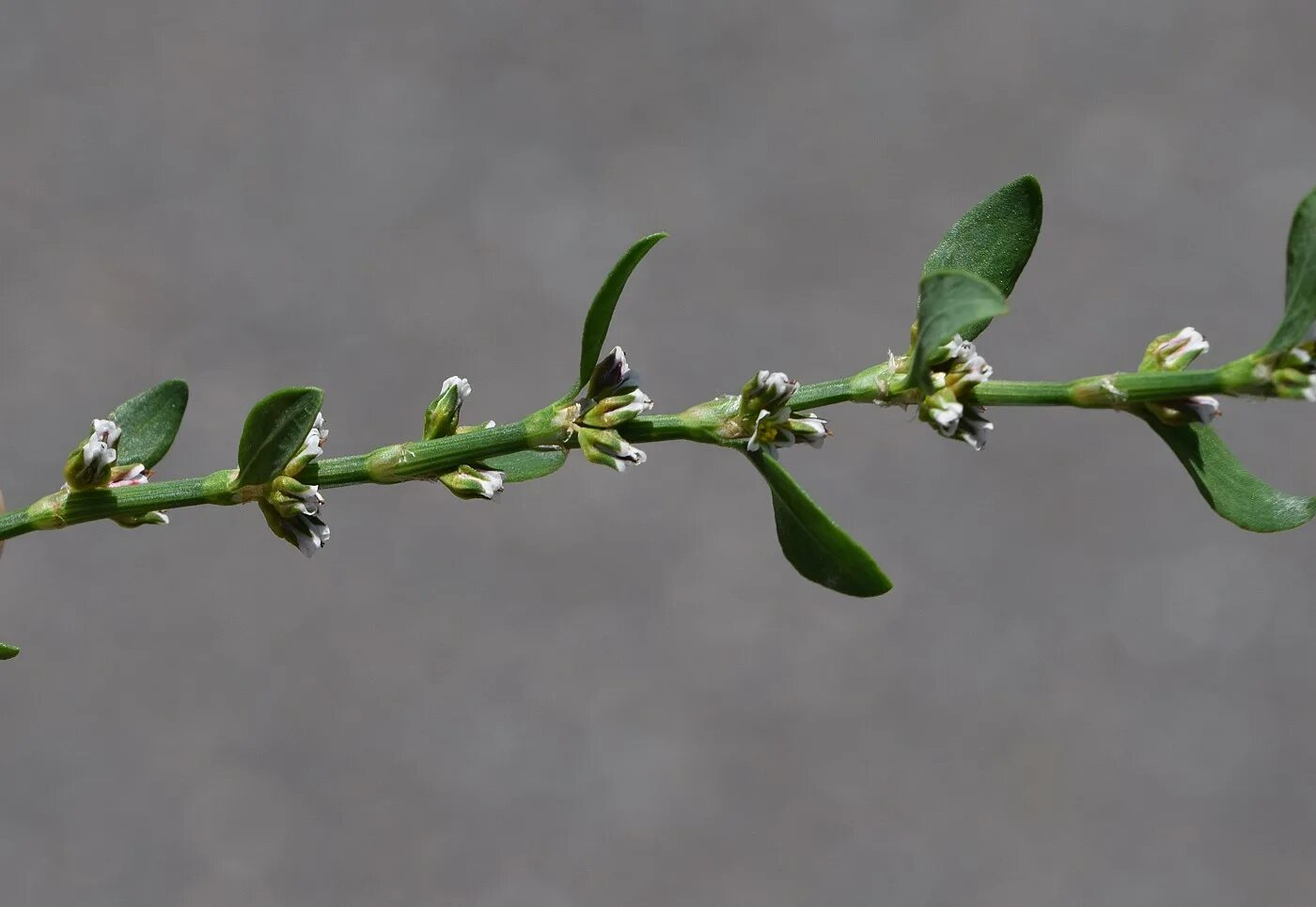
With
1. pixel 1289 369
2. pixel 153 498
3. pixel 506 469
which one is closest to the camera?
pixel 1289 369

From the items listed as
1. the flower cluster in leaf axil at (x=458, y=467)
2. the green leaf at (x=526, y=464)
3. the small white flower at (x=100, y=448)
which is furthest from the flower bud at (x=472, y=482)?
the small white flower at (x=100, y=448)

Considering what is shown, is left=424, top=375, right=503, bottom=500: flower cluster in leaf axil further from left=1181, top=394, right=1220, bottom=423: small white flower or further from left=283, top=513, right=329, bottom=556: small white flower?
left=1181, top=394, right=1220, bottom=423: small white flower

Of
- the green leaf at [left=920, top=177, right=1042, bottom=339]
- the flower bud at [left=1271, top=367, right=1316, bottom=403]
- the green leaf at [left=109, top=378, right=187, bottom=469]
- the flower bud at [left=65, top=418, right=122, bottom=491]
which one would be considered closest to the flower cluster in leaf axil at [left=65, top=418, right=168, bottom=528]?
the flower bud at [left=65, top=418, right=122, bottom=491]

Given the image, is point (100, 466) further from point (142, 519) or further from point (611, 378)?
point (611, 378)

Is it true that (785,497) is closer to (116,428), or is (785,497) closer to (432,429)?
(432,429)

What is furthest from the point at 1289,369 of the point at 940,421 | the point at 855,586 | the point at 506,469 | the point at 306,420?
the point at 306,420

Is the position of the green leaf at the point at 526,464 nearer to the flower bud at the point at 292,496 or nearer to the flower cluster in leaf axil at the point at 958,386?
the flower bud at the point at 292,496
